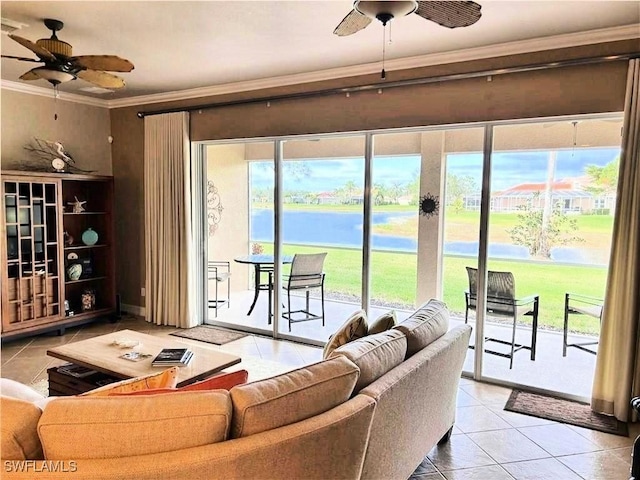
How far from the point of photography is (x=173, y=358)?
9.81 ft

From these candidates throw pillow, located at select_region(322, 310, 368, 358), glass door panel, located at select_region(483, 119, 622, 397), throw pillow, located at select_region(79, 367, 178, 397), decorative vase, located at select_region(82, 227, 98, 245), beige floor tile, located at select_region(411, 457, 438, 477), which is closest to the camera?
throw pillow, located at select_region(79, 367, 178, 397)

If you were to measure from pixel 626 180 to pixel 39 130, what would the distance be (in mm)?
5839

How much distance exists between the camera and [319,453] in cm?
159

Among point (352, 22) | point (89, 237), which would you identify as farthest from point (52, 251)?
point (352, 22)

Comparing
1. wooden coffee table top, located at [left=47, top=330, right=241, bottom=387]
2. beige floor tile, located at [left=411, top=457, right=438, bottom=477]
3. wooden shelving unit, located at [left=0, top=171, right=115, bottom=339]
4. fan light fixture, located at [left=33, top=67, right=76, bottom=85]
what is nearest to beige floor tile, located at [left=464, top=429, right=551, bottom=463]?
beige floor tile, located at [left=411, top=457, right=438, bottom=477]

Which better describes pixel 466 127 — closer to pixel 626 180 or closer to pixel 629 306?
pixel 626 180

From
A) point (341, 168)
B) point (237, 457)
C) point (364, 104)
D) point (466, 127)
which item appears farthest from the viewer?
point (341, 168)

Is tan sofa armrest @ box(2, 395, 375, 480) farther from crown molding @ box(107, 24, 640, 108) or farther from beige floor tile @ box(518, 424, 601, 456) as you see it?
crown molding @ box(107, 24, 640, 108)

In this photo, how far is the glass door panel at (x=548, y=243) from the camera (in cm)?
367

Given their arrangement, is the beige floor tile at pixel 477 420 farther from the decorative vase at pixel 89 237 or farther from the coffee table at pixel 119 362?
the decorative vase at pixel 89 237

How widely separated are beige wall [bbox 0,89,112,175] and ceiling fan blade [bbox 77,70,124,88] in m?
2.28

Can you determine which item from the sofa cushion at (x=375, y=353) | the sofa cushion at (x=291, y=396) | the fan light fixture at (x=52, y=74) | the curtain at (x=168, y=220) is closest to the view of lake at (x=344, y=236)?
the curtain at (x=168, y=220)

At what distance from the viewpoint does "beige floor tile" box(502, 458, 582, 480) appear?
2.56 meters

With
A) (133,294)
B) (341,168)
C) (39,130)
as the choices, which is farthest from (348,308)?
(39,130)
